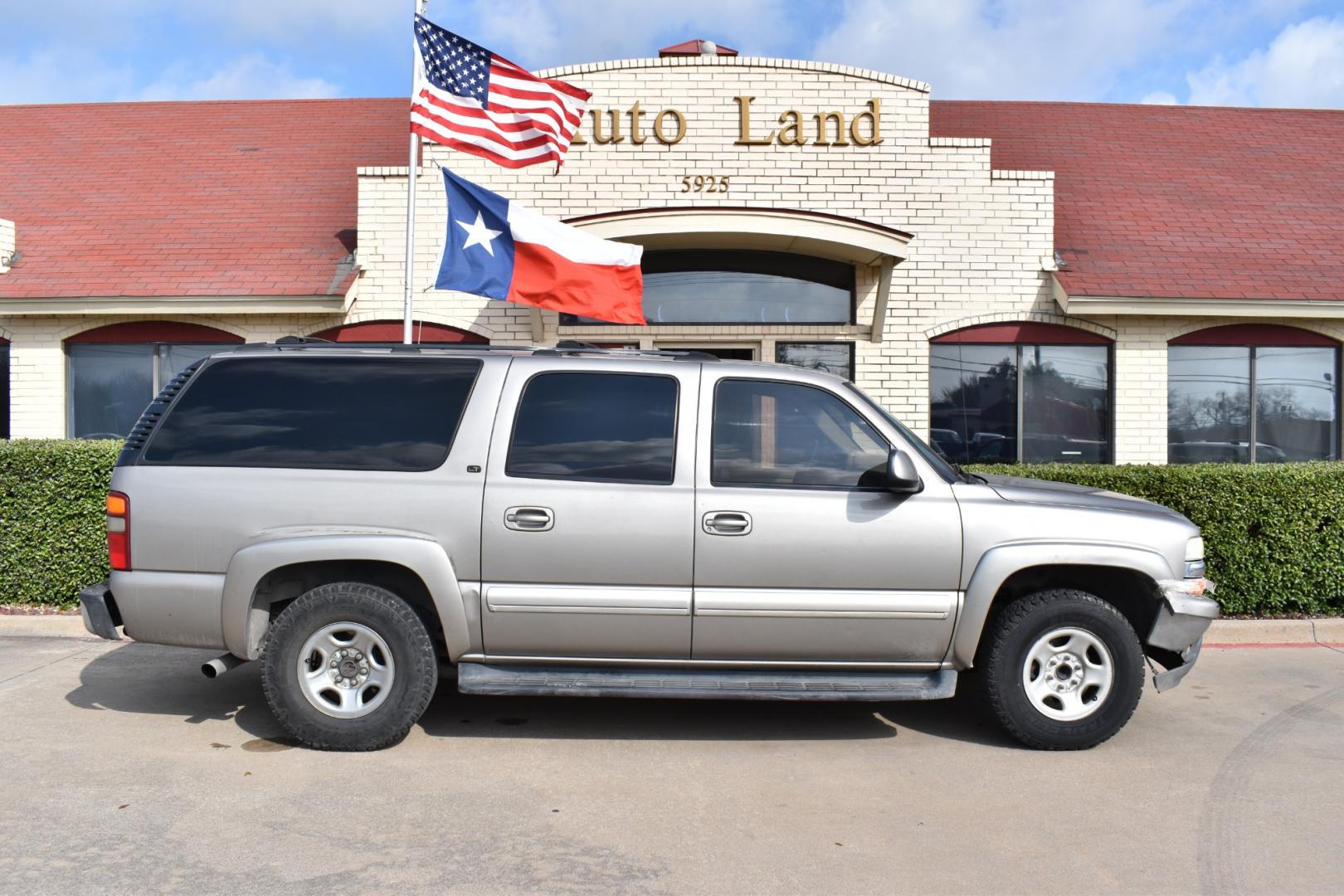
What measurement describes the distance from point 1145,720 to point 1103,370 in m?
6.37

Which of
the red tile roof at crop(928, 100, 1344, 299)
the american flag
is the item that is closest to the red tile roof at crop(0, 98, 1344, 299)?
the red tile roof at crop(928, 100, 1344, 299)

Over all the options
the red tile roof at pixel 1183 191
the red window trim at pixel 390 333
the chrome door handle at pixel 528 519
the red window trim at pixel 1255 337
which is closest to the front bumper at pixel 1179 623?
the chrome door handle at pixel 528 519

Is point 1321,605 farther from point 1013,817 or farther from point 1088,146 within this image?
point 1088,146

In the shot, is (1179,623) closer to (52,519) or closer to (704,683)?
(704,683)

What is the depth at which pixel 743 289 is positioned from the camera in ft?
39.0

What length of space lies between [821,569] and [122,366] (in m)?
9.40

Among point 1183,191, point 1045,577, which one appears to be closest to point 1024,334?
point 1183,191

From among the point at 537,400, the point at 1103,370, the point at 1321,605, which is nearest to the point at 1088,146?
the point at 1103,370

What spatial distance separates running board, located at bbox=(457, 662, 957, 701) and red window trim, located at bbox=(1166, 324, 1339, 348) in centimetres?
775

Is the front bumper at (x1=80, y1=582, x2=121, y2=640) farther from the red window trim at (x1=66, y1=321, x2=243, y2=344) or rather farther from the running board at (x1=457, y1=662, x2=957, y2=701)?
the red window trim at (x1=66, y1=321, x2=243, y2=344)

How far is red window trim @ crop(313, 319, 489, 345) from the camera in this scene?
11766 mm

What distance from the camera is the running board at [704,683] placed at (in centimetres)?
543

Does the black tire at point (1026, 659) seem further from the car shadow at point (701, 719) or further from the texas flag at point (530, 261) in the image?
the texas flag at point (530, 261)

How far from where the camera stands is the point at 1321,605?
8.69m
